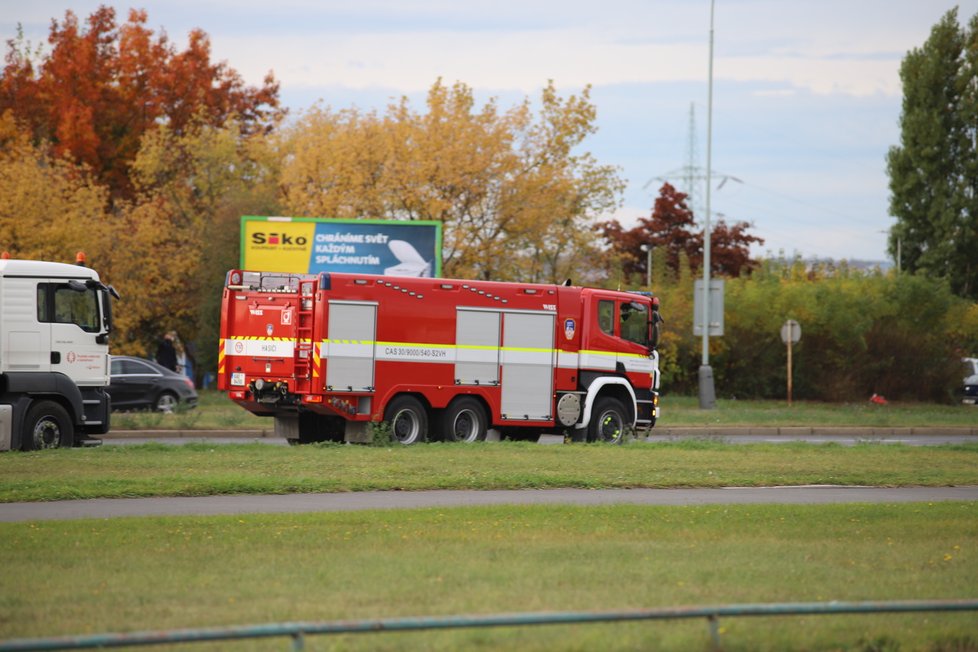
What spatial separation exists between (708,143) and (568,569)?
99.2 feet

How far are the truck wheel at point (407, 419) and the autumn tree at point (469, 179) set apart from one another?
18684mm

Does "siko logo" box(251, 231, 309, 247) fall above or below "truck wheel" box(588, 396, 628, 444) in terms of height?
above

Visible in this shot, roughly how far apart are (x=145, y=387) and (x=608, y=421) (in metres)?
13.7

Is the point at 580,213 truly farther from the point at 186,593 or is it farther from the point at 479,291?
the point at 186,593

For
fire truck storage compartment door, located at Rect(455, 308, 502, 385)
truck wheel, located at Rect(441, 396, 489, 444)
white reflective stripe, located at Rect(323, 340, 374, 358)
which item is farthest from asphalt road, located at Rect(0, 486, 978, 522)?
fire truck storage compartment door, located at Rect(455, 308, 502, 385)

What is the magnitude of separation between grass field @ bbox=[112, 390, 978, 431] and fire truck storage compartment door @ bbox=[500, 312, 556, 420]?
6188mm

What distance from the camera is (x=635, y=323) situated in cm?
2580

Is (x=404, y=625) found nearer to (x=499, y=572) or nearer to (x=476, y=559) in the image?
(x=499, y=572)

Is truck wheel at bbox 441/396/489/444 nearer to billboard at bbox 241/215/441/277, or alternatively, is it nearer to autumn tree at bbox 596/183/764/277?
billboard at bbox 241/215/441/277

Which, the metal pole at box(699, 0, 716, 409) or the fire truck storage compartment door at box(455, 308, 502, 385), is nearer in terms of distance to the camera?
the fire truck storage compartment door at box(455, 308, 502, 385)

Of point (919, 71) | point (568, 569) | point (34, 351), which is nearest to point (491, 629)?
point (568, 569)

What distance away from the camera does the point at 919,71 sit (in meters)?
60.4

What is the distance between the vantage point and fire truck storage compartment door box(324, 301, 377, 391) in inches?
899

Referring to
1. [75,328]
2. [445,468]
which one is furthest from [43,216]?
[445,468]
